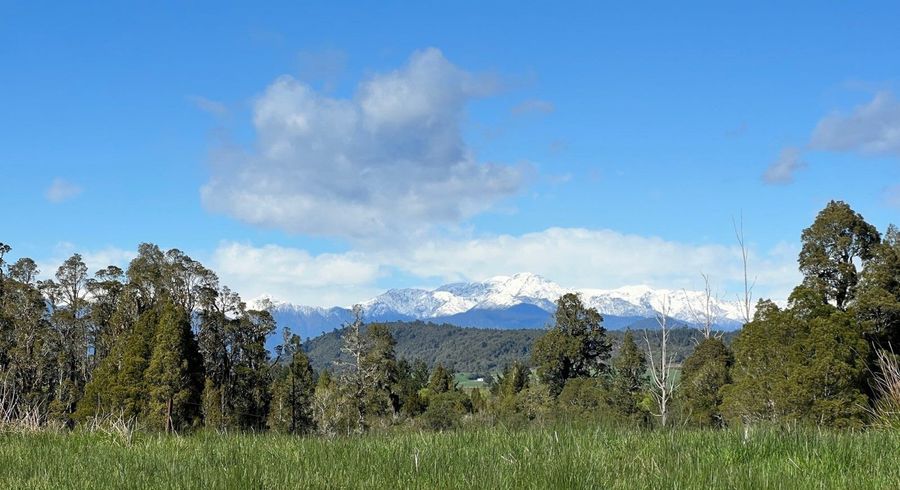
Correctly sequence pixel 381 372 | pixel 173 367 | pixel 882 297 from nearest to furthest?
pixel 882 297
pixel 173 367
pixel 381 372

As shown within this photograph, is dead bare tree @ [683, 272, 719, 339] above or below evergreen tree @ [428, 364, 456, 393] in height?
above

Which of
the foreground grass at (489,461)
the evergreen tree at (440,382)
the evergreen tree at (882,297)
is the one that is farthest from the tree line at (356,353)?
the foreground grass at (489,461)

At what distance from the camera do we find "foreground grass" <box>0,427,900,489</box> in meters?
5.43

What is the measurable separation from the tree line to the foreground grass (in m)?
29.3

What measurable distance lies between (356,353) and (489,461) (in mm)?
68757

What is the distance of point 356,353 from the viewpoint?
242 ft

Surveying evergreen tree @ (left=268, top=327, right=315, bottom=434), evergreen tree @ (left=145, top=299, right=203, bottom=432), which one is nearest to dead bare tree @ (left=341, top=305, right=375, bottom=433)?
evergreen tree @ (left=268, top=327, right=315, bottom=434)

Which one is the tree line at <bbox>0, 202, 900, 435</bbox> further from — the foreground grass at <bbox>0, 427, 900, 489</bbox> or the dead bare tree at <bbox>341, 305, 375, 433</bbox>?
the foreground grass at <bbox>0, 427, 900, 489</bbox>

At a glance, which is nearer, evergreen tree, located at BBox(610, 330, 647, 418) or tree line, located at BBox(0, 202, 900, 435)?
tree line, located at BBox(0, 202, 900, 435)

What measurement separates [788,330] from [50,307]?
64692 mm

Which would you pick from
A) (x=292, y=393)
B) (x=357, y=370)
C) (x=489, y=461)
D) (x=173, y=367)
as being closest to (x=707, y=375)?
(x=357, y=370)

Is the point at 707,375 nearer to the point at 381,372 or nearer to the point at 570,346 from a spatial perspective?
the point at 570,346

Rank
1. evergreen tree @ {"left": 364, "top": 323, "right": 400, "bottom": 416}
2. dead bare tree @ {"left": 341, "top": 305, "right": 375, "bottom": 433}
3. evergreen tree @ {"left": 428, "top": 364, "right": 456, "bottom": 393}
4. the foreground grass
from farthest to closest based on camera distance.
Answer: evergreen tree @ {"left": 428, "top": 364, "right": 456, "bottom": 393} < evergreen tree @ {"left": 364, "top": 323, "right": 400, "bottom": 416} < dead bare tree @ {"left": 341, "top": 305, "right": 375, "bottom": 433} < the foreground grass

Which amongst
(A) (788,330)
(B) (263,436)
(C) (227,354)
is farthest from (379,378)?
(B) (263,436)
